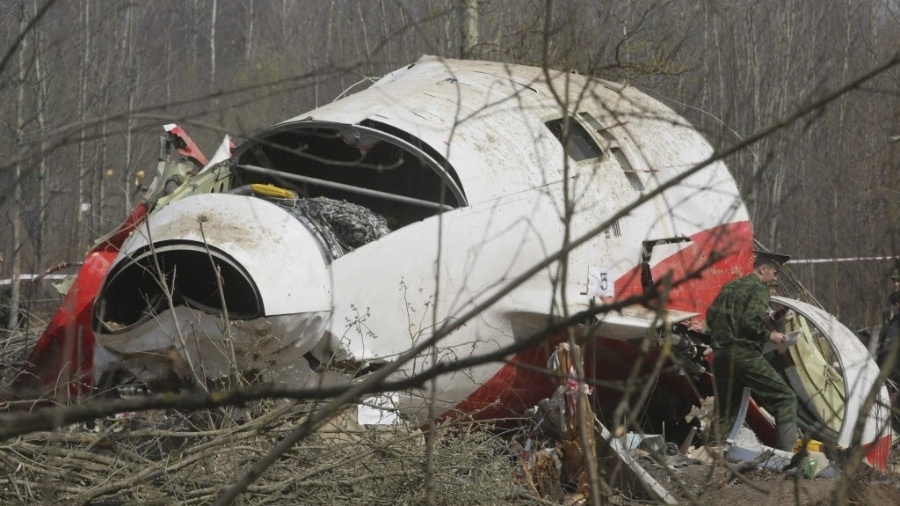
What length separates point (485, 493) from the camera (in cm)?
562

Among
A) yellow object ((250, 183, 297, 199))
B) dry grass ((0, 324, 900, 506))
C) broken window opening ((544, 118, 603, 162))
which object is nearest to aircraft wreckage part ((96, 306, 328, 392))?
dry grass ((0, 324, 900, 506))

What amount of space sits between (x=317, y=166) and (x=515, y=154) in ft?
5.70

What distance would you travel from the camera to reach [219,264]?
614cm

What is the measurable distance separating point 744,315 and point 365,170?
9.44 ft

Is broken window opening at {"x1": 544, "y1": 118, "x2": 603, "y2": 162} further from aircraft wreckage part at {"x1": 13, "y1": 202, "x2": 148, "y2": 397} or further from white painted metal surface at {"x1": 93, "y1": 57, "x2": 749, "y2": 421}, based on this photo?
aircraft wreckage part at {"x1": 13, "y1": 202, "x2": 148, "y2": 397}

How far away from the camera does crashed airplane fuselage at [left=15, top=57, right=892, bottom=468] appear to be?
597 centimetres

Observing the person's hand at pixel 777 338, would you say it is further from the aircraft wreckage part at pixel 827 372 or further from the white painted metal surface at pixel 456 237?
the white painted metal surface at pixel 456 237

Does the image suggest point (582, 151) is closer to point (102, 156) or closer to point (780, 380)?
point (780, 380)

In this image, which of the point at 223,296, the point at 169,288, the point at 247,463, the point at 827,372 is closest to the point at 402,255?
the point at 223,296

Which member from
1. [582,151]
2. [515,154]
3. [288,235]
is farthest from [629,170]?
[288,235]

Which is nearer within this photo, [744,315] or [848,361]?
[744,315]

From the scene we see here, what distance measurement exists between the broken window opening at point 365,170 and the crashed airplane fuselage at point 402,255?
17 mm

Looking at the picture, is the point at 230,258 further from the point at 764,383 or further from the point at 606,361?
the point at 764,383

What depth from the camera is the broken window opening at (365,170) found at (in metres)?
6.67
